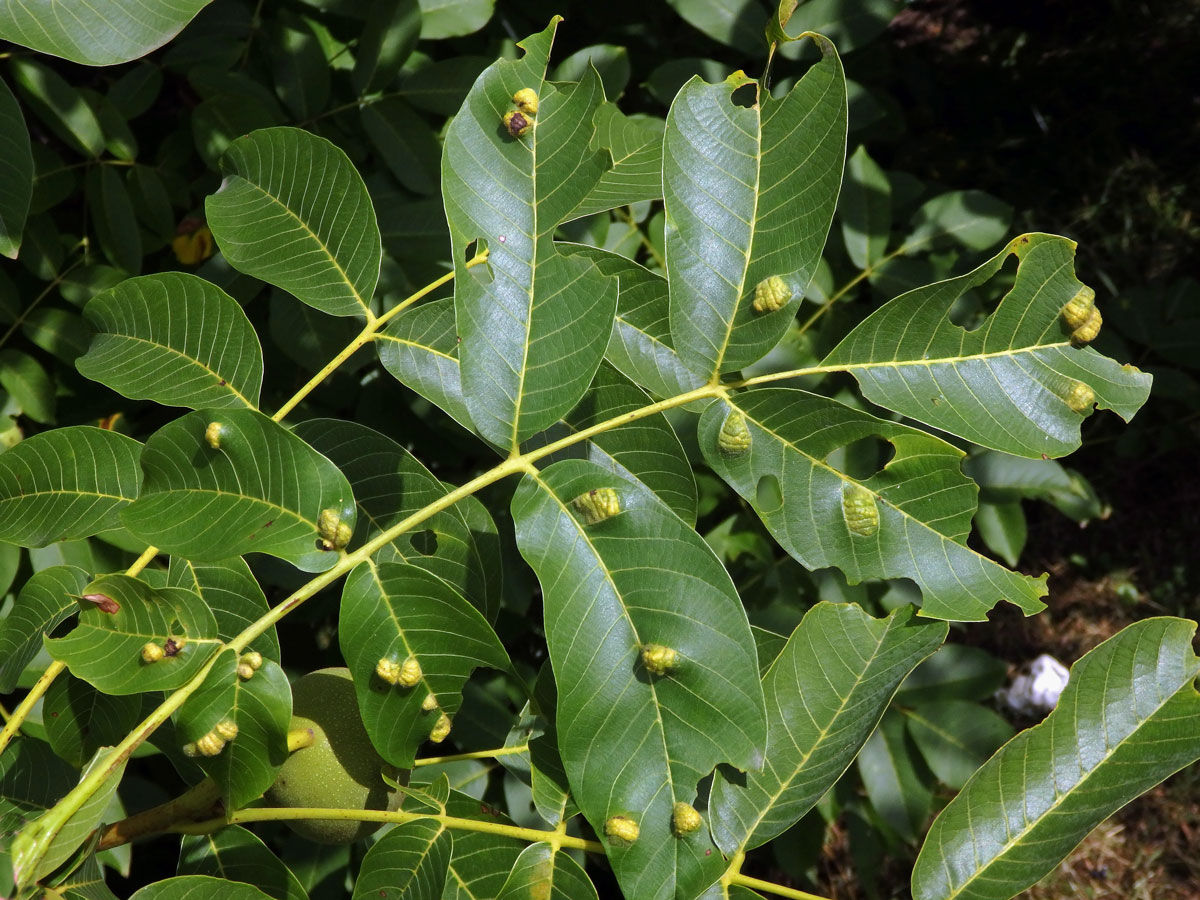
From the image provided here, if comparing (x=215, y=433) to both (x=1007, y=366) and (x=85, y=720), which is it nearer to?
→ (x=85, y=720)

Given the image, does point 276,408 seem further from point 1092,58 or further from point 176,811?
point 1092,58

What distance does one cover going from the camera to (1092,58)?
3178mm

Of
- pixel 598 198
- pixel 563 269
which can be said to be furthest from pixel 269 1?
pixel 563 269

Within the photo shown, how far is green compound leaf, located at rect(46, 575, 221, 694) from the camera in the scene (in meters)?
0.88

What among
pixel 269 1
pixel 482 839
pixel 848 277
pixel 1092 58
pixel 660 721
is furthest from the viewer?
pixel 1092 58

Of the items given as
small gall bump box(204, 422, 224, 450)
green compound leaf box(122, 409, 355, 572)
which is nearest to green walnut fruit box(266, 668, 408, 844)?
green compound leaf box(122, 409, 355, 572)

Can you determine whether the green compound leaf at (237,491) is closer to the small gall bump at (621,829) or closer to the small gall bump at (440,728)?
the small gall bump at (440,728)

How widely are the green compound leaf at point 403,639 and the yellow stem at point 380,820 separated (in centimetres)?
9

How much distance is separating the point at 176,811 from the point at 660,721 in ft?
1.79

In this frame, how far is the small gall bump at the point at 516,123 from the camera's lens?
3.06 ft

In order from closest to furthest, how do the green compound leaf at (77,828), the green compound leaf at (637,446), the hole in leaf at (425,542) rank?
the green compound leaf at (77,828) < the green compound leaf at (637,446) < the hole in leaf at (425,542)

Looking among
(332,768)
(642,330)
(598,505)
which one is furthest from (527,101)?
(332,768)

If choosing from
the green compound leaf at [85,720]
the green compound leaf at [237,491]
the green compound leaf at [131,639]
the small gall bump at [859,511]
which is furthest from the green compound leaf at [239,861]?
the small gall bump at [859,511]

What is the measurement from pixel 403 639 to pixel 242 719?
6.4 inches
